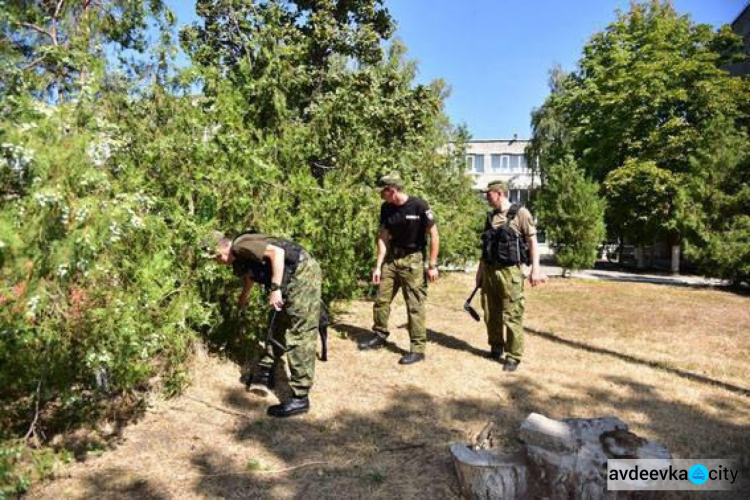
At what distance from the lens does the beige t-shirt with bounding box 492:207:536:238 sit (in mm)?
5082

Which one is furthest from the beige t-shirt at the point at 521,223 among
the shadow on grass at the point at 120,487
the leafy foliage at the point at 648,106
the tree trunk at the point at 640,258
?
the tree trunk at the point at 640,258

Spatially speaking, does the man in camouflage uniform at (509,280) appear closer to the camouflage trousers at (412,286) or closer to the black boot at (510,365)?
the black boot at (510,365)

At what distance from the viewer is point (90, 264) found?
8.96 ft

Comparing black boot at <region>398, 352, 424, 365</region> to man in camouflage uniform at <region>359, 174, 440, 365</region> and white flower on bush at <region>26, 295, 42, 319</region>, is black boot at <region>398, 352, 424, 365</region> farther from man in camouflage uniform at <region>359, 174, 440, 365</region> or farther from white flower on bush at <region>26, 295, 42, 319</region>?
white flower on bush at <region>26, 295, 42, 319</region>

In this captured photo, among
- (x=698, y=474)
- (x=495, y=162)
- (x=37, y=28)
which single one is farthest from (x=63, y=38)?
(x=495, y=162)

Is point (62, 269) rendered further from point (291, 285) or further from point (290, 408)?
point (290, 408)

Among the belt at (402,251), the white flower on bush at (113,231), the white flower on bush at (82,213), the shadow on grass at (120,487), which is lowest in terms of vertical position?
the shadow on grass at (120,487)

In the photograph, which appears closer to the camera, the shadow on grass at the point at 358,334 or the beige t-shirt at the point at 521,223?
Result: the beige t-shirt at the point at 521,223

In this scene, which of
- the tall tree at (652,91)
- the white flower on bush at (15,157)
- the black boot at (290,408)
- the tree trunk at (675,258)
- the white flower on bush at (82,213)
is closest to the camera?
the white flower on bush at (15,157)

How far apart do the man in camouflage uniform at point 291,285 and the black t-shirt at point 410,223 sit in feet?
4.42

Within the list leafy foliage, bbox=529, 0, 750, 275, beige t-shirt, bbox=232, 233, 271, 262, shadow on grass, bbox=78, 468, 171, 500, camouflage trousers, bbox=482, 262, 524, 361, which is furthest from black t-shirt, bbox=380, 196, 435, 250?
leafy foliage, bbox=529, 0, 750, 275

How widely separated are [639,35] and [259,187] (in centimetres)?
2553

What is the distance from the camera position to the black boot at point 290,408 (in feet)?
13.1

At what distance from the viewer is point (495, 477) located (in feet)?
9.17
